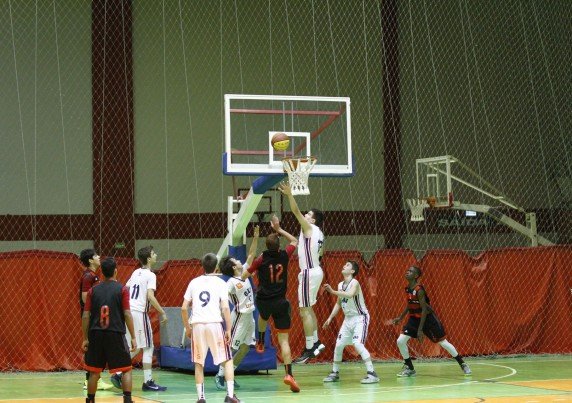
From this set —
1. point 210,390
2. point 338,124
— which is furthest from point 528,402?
point 338,124

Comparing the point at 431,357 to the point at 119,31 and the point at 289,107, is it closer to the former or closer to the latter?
the point at 289,107

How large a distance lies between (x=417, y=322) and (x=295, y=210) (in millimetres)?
3319

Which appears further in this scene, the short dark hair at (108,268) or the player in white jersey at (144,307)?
the player in white jersey at (144,307)

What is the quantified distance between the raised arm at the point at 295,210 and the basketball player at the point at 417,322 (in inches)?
84.6

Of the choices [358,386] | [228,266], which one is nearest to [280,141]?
[228,266]

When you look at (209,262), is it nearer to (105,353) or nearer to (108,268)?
(108,268)

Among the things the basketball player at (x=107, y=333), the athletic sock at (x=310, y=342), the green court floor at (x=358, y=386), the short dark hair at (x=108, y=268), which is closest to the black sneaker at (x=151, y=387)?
the green court floor at (x=358, y=386)

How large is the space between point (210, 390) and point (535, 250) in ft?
30.2

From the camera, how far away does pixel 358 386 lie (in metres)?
13.9

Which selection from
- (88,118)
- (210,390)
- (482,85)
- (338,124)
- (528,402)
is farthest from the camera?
(482,85)

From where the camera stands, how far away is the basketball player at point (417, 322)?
15219mm

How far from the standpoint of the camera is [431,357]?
1889 centimetres

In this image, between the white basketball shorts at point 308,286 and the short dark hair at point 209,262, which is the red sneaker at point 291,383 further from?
the short dark hair at point 209,262

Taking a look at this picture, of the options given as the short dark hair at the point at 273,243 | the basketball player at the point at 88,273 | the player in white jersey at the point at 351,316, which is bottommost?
the player in white jersey at the point at 351,316
